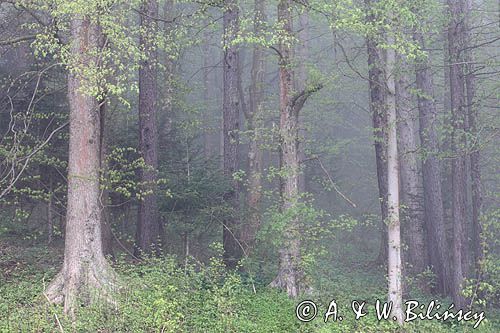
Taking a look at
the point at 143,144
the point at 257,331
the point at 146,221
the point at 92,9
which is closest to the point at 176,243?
the point at 146,221

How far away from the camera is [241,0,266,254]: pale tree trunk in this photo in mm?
12345

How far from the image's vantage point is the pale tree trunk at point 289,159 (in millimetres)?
11344

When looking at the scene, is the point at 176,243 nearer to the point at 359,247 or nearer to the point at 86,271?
the point at 86,271

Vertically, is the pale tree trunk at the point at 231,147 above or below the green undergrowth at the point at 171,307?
above

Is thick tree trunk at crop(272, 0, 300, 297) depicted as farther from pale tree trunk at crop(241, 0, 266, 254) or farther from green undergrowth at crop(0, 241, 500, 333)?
pale tree trunk at crop(241, 0, 266, 254)

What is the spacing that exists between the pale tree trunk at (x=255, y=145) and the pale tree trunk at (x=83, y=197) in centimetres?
307

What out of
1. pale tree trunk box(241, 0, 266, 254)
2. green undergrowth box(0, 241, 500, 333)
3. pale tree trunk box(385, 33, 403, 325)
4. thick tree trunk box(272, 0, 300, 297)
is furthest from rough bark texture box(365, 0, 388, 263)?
pale tree trunk box(241, 0, 266, 254)

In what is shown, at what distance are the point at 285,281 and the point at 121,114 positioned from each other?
21.7ft

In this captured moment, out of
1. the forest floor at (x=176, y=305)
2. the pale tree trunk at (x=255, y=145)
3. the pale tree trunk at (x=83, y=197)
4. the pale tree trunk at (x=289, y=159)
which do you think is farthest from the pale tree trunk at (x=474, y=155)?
the pale tree trunk at (x=83, y=197)

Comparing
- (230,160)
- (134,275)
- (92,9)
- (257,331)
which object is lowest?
(257,331)

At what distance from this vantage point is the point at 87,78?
968cm

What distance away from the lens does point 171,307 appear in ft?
29.3

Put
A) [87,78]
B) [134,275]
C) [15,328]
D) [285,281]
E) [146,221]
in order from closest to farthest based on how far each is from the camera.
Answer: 1. [15,328]
2. [87,78]
3. [134,275]
4. [285,281]
5. [146,221]

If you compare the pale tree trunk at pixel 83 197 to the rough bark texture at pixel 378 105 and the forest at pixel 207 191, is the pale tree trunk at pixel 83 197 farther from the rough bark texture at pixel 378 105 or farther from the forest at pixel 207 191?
the rough bark texture at pixel 378 105
